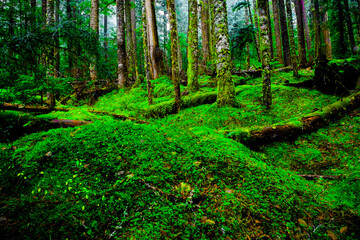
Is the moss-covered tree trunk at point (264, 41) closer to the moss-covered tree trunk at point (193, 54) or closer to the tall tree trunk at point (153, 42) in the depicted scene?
the moss-covered tree trunk at point (193, 54)

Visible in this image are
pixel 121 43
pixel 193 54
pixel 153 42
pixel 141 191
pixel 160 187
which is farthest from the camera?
pixel 121 43

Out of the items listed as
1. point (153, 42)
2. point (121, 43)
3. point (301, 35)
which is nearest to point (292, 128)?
point (153, 42)

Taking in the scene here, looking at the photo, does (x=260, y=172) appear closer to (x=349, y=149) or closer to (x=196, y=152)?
(x=196, y=152)

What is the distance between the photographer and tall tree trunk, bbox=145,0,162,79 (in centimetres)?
1157

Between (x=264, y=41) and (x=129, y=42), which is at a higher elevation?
(x=129, y=42)

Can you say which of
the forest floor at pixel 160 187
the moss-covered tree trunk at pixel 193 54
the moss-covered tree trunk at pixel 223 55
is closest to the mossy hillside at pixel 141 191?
the forest floor at pixel 160 187

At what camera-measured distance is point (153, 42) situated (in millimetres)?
11875

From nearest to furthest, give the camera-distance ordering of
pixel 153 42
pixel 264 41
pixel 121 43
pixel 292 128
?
1. pixel 292 128
2. pixel 264 41
3. pixel 153 42
4. pixel 121 43

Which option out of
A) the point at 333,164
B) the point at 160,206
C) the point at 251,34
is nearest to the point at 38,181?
the point at 160,206

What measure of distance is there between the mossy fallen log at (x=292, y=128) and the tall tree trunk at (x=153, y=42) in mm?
9058

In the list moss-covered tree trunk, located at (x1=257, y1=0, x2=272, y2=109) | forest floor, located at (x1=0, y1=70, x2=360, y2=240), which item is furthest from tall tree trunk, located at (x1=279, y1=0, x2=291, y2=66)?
forest floor, located at (x1=0, y1=70, x2=360, y2=240)

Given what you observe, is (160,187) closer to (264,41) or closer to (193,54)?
(264,41)

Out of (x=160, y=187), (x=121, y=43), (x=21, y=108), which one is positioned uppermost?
(x=121, y=43)

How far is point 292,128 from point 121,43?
1188 cm
